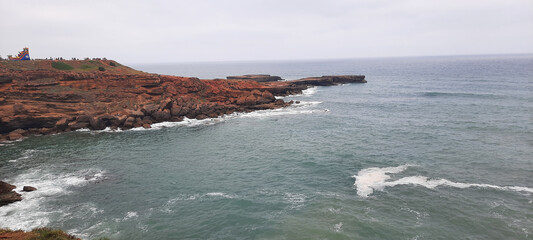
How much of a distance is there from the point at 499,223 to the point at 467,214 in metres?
2.12

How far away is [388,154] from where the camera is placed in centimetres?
3906

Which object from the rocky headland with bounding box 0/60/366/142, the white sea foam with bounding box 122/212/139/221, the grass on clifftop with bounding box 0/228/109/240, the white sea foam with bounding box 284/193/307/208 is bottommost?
the white sea foam with bounding box 122/212/139/221

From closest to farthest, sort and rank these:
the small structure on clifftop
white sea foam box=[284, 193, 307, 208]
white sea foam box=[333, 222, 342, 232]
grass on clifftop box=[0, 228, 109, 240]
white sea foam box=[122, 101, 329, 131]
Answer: grass on clifftop box=[0, 228, 109, 240], white sea foam box=[333, 222, 342, 232], white sea foam box=[284, 193, 307, 208], white sea foam box=[122, 101, 329, 131], the small structure on clifftop

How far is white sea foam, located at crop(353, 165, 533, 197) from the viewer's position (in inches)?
1138

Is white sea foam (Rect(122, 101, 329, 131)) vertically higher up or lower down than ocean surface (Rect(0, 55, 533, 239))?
higher up

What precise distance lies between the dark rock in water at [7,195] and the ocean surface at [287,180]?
2.63 ft

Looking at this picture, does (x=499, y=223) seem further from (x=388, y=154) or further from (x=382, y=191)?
(x=388, y=154)

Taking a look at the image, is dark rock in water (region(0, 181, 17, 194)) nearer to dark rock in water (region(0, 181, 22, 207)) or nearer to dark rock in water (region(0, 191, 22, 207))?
dark rock in water (region(0, 181, 22, 207))

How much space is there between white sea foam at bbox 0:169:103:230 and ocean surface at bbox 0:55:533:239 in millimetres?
117

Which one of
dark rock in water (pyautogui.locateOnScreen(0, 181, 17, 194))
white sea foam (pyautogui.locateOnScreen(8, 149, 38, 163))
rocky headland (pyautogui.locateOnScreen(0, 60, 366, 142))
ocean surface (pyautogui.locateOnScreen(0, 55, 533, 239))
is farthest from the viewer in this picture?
rocky headland (pyautogui.locateOnScreen(0, 60, 366, 142))

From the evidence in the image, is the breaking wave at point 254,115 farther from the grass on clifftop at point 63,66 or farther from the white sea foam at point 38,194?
the grass on clifftop at point 63,66

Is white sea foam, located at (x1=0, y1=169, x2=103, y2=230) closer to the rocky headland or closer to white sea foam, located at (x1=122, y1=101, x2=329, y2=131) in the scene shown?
the rocky headland

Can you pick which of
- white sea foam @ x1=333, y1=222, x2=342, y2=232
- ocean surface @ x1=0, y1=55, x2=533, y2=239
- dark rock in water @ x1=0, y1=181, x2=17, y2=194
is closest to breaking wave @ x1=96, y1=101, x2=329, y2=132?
ocean surface @ x1=0, y1=55, x2=533, y2=239

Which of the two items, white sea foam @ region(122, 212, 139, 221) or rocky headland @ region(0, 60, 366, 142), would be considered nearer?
white sea foam @ region(122, 212, 139, 221)
